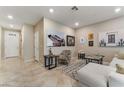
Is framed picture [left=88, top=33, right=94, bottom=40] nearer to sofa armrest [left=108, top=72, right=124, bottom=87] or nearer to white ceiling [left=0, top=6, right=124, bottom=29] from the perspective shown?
white ceiling [left=0, top=6, right=124, bottom=29]

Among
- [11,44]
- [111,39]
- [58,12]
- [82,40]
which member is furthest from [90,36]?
[11,44]

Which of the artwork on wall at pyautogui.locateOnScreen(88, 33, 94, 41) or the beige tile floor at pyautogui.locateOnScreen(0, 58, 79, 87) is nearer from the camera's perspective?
the beige tile floor at pyautogui.locateOnScreen(0, 58, 79, 87)

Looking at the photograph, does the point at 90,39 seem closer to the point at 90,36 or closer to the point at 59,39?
the point at 90,36

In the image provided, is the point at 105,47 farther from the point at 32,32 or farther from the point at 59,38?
the point at 32,32

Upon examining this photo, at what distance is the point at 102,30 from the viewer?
Result: 16.8 ft

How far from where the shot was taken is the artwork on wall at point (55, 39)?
14.6 feet

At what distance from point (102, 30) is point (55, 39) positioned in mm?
3062

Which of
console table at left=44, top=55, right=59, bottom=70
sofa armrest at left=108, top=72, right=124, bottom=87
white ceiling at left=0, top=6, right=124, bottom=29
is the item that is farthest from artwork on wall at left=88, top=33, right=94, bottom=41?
sofa armrest at left=108, top=72, right=124, bottom=87

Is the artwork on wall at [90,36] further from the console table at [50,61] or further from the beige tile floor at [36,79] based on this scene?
the beige tile floor at [36,79]

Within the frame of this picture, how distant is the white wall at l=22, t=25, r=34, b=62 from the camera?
5372mm

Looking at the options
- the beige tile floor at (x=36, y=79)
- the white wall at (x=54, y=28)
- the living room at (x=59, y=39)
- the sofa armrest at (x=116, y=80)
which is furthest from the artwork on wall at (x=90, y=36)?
A: the sofa armrest at (x=116, y=80)

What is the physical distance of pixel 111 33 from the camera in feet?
15.4

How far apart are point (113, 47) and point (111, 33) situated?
827 mm

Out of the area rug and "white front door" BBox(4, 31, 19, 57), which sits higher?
"white front door" BBox(4, 31, 19, 57)
